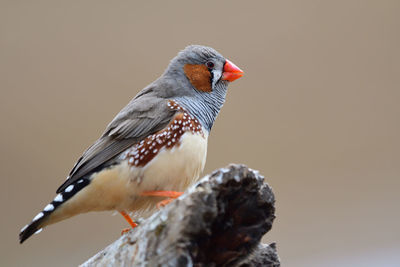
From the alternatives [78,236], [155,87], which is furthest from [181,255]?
[78,236]

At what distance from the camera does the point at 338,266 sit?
438 cm

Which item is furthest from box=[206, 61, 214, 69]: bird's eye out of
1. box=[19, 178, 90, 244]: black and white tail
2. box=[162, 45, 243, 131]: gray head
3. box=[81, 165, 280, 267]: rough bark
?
box=[81, 165, 280, 267]: rough bark

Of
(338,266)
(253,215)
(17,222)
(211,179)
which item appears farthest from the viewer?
(17,222)

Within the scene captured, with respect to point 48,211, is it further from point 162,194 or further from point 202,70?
point 202,70

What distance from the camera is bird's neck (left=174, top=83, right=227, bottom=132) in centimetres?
267

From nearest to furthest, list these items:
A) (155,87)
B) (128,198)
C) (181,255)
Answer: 1. (181,255)
2. (128,198)
3. (155,87)

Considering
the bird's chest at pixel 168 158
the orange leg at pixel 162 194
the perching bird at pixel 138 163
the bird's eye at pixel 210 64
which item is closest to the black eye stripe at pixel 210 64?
the bird's eye at pixel 210 64

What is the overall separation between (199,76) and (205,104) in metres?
0.19

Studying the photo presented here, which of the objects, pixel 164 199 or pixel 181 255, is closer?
pixel 181 255

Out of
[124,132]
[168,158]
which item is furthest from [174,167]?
[124,132]

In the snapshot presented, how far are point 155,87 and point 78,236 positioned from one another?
8.61 feet

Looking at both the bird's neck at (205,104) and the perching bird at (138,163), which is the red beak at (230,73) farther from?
the perching bird at (138,163)

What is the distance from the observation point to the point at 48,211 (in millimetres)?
2303

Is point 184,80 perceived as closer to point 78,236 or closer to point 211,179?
point 211,179
